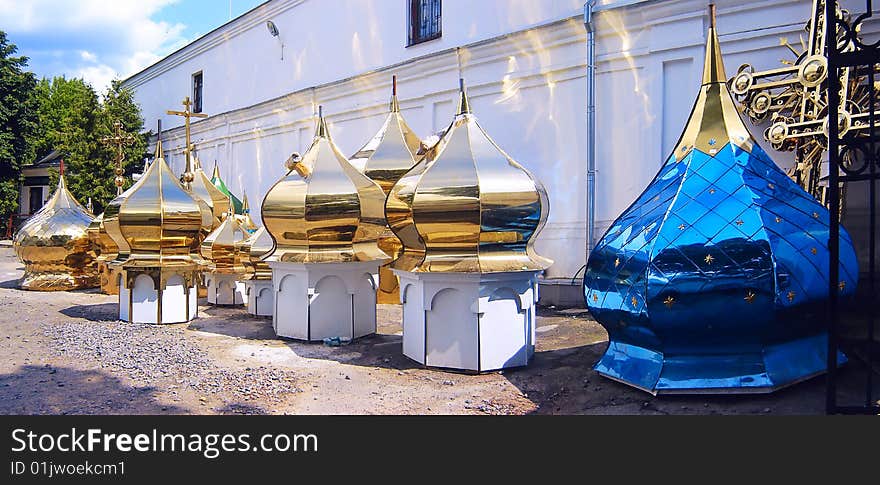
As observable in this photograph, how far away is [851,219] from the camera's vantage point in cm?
628

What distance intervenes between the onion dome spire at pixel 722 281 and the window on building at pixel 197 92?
22.8 meters

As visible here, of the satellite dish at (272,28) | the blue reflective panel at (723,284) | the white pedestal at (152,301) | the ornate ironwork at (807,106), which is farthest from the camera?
the satellite dish at (272,28)

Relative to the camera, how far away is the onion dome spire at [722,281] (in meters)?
4.96

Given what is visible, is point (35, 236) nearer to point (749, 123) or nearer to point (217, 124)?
point (217, 124)

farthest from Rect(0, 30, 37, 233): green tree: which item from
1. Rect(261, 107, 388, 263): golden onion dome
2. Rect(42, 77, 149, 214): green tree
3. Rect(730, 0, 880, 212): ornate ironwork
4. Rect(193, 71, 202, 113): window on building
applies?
Rect(730, 0, 880, 212): ornate ironwork

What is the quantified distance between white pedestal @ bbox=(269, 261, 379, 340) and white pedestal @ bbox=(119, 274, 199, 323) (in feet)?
7.27

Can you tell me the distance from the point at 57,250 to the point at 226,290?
4.62 meters

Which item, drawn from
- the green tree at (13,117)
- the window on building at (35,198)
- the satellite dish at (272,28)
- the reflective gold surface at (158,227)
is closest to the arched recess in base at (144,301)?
the reflective gold surface at (158,227)

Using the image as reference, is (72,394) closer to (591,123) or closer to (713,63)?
(713,63)

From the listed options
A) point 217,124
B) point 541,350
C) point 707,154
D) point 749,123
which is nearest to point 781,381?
point 707,154

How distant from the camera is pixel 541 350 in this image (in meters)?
7.38

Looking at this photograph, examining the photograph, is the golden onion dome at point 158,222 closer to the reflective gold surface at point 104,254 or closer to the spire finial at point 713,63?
the reflective gold surface at point 104,254

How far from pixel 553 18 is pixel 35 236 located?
11606mm

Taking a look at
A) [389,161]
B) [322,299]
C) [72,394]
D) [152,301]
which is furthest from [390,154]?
[72,394]
